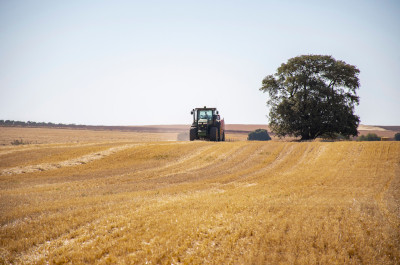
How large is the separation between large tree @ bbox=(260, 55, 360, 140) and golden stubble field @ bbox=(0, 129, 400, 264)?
1178cm

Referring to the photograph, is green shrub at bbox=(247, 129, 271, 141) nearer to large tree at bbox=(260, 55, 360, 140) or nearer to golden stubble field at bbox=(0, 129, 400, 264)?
large tree at bbox=(260, 55, 360, 140)

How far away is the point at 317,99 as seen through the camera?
2769 centimetres

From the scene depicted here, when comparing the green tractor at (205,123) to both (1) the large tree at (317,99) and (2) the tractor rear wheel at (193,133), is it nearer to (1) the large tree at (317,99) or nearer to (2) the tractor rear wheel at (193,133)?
(2) the tractor rear wheel at (193,133)

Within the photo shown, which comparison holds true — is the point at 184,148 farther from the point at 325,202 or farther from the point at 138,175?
the point at 325,202

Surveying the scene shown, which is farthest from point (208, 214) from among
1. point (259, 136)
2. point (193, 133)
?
A: point (259, 136)

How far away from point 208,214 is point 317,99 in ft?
81.7

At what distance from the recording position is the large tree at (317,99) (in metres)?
27.2

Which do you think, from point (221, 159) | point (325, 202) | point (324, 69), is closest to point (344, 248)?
point (325, 202)

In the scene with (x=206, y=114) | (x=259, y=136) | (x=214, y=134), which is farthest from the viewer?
(x=259, y=136)

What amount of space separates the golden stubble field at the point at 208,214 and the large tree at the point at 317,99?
464 inches

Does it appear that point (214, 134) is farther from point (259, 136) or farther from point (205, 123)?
point (259, 136)

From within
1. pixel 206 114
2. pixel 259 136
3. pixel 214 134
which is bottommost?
pixel 259 136

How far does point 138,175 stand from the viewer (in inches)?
579

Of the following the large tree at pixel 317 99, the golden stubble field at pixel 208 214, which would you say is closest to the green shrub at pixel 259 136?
the large tree at pixel 317 99
